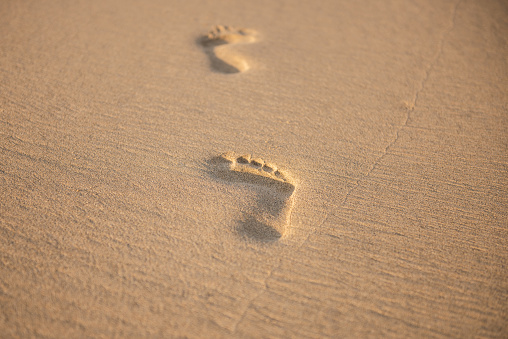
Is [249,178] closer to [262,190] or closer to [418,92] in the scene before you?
[262,190]

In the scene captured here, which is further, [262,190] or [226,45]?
[226,45]

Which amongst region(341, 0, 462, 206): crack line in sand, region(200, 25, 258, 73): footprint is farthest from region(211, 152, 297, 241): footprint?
region(200, 25, 258, 73): footprint

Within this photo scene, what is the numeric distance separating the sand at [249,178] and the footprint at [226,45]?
0.04 feet

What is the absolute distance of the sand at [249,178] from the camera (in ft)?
3.45

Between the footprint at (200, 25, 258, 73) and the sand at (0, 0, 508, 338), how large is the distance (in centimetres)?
1

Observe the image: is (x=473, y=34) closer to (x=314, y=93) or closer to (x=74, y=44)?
(x=314, y=93)

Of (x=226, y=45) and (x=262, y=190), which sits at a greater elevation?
(x=226, y=45)

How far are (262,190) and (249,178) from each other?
0.07 m

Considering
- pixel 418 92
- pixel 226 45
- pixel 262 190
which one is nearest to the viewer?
pixel 262 190

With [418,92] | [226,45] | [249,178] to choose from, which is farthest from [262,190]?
[226,45]

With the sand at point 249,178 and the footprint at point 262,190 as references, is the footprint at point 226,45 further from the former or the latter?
the footprint at point 262,190

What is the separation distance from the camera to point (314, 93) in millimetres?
1837

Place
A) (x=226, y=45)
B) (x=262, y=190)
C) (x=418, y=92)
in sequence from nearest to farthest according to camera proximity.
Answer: (x=262, y=190) < (x=418, y=92) < (x=226, y=45)

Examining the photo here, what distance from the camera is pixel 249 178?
1.40 m
